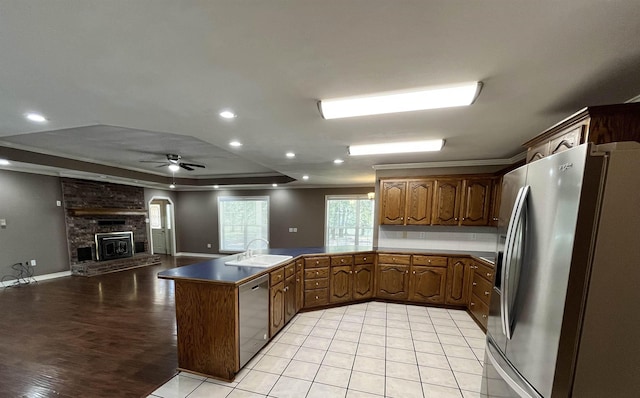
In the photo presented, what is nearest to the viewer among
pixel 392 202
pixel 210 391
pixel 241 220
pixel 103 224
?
pixel 210 391

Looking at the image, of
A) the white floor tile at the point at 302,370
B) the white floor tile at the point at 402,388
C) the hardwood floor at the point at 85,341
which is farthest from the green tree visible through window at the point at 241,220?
the white floor tile at the point at 402,388

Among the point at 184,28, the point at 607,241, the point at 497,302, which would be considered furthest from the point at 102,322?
the point at 607,241

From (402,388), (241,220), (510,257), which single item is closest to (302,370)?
(402,388)

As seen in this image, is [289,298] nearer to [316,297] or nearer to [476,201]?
[316,297]

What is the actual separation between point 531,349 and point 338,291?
9.23ft

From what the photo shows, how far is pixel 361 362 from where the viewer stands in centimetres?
240

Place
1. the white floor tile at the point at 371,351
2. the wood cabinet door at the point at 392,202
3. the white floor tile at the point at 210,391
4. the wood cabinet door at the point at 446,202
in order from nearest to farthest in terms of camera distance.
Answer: the white floor tile at the point at 210,391, the white floor tile at the point at 371,351, the wood cabinet door at the point at 446,202, the wood cabinet door at the point at 392,202

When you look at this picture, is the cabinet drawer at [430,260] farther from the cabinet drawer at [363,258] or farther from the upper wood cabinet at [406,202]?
the cabinet drawer at [363,258]

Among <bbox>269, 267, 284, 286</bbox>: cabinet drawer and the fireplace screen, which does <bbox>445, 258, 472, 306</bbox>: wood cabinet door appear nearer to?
<bbox>269, 267, 284, 286</bbox>: cabinet drawer

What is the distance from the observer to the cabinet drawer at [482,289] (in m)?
2.97

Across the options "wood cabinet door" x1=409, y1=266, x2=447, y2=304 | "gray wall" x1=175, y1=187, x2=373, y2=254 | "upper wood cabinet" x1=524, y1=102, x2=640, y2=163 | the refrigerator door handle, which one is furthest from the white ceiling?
"gray wall" x1=175, y1=187, x2=373, y2=254

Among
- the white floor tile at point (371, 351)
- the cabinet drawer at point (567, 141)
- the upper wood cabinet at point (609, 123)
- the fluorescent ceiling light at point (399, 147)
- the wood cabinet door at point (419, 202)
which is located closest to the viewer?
the upper wood cabinet at point (609, 123)

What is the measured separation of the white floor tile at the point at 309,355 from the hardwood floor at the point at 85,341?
122 centimetres

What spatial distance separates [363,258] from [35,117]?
13.8 feet
